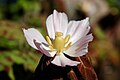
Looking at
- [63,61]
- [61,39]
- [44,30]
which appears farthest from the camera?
[44,30]

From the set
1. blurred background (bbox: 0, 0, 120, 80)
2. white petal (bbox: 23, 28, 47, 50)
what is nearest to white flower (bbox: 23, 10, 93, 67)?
white petal (bbox: 23, 28, 47, 50)

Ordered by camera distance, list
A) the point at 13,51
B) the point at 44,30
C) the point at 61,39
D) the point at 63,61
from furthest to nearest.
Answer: the point at 44,30 < the point at 13,51 < the point at 61,39 < the point at 63,61

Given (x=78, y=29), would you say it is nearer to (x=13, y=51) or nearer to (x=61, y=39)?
(x=61, y=39)

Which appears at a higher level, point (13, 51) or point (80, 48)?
point (80, 48)

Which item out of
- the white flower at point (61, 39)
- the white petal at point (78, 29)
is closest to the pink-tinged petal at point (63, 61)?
the white flower at point (61, 39)

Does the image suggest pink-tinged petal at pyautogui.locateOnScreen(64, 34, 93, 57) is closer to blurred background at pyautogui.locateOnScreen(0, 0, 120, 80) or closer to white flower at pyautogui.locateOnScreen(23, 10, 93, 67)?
white flower at pyautogui.locateOnScreen(23, 10, 93, 67)

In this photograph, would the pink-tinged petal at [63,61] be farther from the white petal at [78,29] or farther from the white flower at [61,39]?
the white petal at [78,29]

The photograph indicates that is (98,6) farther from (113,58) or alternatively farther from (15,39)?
(15,39)

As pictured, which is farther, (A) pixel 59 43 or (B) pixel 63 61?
(A) pixel 59 43

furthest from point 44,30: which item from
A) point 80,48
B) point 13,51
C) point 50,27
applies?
point 80,48
